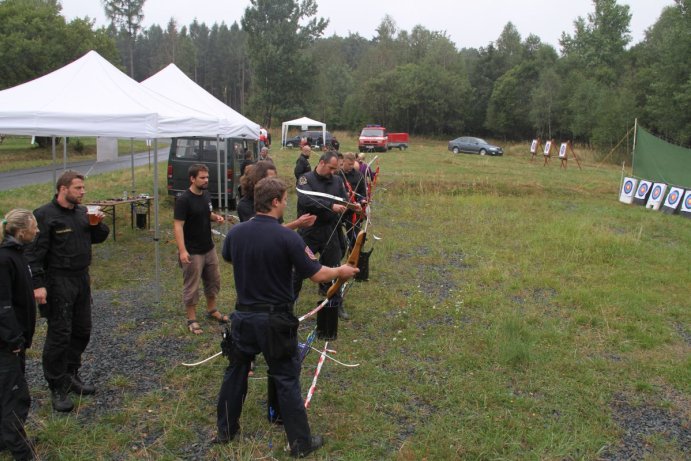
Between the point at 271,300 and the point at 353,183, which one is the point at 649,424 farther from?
the point at 353,183

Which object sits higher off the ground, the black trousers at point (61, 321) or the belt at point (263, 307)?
the belt at point (263, 307)

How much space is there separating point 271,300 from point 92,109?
3.95 meters

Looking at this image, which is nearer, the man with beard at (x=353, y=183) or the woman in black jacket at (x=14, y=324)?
the woman in black jacket at (x=14, y=324)

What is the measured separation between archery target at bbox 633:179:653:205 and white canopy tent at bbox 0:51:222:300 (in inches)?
525

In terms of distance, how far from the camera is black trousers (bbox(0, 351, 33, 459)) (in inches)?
122

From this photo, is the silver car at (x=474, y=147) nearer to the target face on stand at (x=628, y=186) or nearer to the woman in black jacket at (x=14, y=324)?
the target face on stand at (x=628, y=186)

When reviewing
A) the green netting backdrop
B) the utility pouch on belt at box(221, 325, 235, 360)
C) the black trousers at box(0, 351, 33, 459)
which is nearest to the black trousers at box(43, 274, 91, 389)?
the black trousers at box(0, 351, 33, 459)

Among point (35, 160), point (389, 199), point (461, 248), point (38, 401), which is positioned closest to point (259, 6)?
point (35, 160)

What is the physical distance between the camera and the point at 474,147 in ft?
122

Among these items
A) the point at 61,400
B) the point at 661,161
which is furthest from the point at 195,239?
the point at 661,161

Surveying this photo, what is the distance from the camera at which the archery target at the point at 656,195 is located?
47.8 ft

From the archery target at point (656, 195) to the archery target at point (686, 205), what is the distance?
729 mm

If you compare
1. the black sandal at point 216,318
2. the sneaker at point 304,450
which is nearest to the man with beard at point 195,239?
the black sandal at point 216,318

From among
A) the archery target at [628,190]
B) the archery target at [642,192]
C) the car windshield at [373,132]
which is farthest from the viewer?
the car windshield at [373,132]
